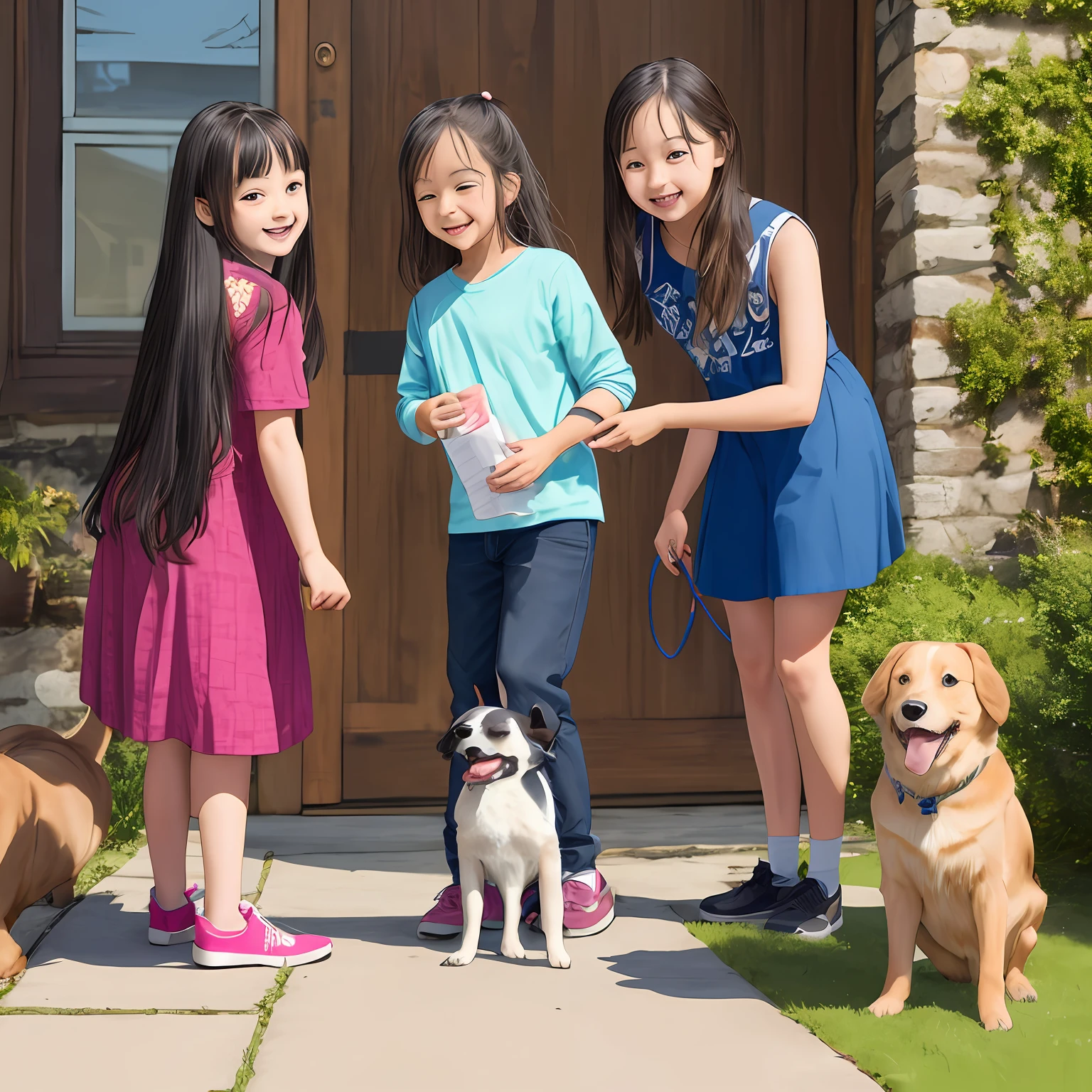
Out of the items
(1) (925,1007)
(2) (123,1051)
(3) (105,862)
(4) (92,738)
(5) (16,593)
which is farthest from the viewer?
(5) (16,593)

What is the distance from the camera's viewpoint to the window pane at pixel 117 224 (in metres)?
3.54

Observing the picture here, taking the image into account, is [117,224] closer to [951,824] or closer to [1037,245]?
[1037,245]

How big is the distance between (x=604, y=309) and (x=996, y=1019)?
98.8 inches

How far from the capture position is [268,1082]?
1.62 metres

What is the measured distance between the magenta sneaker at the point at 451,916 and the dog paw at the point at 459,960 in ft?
0.56

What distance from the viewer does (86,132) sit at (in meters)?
3.53

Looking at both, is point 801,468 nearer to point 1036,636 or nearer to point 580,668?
point 1036,636

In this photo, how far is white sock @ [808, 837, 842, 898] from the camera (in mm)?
2318

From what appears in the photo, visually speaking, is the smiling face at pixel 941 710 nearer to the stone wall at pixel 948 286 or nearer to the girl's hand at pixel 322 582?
the girl's hand at pixel 322 582

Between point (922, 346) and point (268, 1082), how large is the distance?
105 inches

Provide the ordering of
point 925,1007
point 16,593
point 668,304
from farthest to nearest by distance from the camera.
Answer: point 16,593
point 668,304
point 925,1007

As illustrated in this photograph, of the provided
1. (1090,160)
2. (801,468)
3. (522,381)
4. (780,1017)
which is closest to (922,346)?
(1090,160)

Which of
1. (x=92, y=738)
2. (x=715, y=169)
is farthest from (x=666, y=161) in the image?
(x=92, y=738)

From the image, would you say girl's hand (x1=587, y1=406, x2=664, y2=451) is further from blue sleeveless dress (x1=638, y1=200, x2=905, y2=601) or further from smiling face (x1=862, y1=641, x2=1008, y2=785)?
smiling face (x1=862, y1=641, x2=1008, y2=785)
